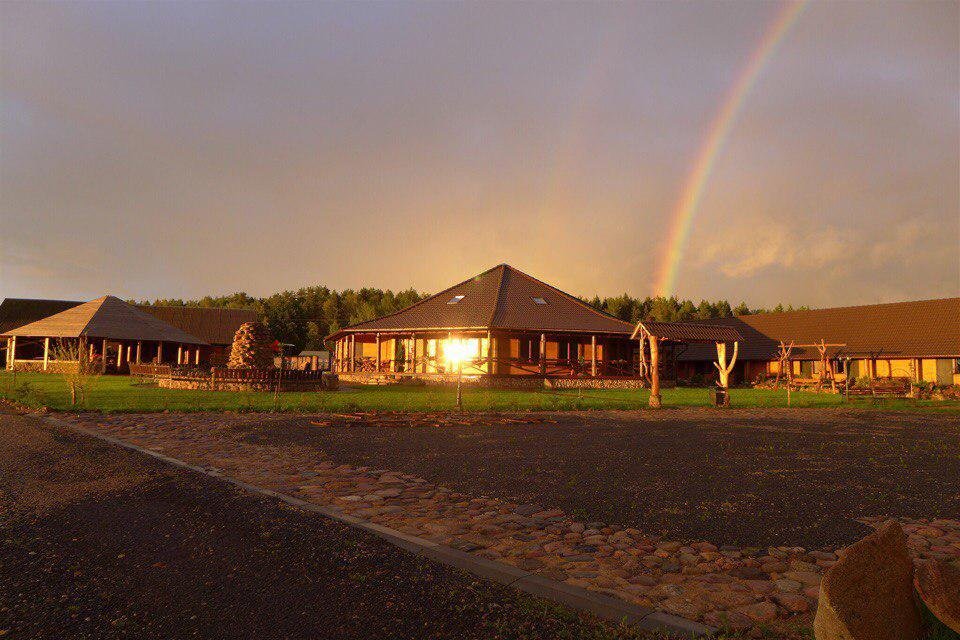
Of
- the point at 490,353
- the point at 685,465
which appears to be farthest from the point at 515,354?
the point at 685,465

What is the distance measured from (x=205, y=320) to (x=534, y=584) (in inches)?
2536

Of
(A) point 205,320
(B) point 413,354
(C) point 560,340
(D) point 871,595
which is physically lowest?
(D) point 871,595

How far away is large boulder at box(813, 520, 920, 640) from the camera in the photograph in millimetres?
2773

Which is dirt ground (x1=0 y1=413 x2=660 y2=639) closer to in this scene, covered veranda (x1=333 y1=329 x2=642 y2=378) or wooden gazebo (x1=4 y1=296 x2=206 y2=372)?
covered veranda (x1=333 y1=329 x2=642 y2=378)

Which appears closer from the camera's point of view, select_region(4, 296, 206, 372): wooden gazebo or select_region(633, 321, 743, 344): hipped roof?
select_region(633, 321, 743, 344): hipped roof

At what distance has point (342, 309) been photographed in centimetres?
9944

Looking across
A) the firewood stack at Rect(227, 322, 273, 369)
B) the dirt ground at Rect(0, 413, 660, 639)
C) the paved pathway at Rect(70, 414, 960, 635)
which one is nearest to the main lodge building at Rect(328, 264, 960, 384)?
the firewood stack at Rect(227, 322, 273, 369)

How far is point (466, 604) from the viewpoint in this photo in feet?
12.0

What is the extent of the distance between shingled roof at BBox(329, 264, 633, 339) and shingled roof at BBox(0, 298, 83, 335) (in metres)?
41.8

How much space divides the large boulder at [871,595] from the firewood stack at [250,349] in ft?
92.5

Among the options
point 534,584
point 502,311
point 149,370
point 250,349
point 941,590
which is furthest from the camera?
point 149,370

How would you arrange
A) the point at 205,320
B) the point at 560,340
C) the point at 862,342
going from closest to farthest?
the point at 560,340, the point at 862,342, the point at 205,320

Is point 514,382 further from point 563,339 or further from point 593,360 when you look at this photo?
point 563,339

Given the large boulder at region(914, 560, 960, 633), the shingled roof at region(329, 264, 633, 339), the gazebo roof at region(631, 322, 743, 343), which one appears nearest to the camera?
the large boulder at region(914, 560, 960, 633)
